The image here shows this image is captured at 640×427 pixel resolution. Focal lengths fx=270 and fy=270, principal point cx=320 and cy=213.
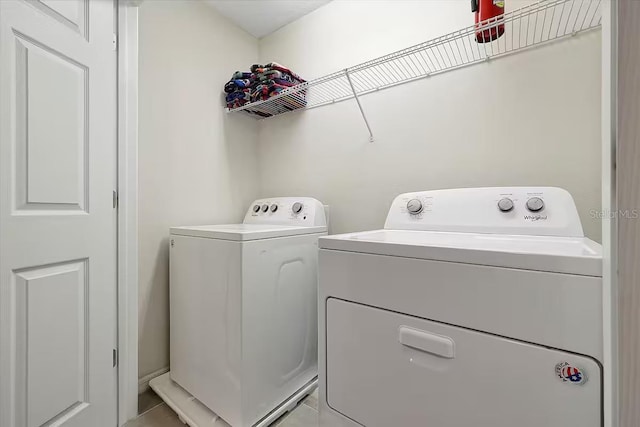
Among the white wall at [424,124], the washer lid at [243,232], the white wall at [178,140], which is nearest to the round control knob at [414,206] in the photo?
the white wall at [424,124]

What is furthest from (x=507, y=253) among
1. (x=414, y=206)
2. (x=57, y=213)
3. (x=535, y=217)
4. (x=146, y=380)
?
(x=146, y=380)

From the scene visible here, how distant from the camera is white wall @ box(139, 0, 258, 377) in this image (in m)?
1.47

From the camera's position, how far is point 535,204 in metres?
0.97

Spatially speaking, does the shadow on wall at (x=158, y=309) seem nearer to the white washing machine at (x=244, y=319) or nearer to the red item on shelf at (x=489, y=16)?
the white washing machine at (x=244, y=319)

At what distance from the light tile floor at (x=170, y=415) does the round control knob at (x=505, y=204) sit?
1.23 metres

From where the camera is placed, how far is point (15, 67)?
0.87 metres

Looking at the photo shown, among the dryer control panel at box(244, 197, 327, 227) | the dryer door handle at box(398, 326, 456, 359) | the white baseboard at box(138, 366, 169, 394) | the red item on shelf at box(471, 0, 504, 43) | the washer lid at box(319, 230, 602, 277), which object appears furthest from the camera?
the dryer control panel at box(244, 197, 327, 227)

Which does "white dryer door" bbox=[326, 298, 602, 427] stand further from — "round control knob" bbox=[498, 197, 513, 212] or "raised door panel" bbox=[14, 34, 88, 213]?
"raised door panel" bbox=[14, 34, 88, 213]

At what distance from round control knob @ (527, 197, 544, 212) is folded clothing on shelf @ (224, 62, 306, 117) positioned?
1357 mm

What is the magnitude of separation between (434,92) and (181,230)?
58.2 inches

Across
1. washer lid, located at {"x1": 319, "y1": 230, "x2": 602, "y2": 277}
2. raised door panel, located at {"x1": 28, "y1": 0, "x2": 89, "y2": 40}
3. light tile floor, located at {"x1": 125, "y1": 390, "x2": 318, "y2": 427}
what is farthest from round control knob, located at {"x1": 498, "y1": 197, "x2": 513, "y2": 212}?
raised door panel, located at {"x1": 28, "y1": 0, "x2": 89, "y2": 40}

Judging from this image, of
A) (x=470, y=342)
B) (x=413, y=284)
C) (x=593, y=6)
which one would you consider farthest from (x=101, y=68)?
(x=593, y=6)

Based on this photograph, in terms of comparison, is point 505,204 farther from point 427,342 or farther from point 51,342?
point 51,342

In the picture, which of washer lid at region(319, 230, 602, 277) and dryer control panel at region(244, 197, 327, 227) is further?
dryer control panel at region(244, 197, 327, 227)
